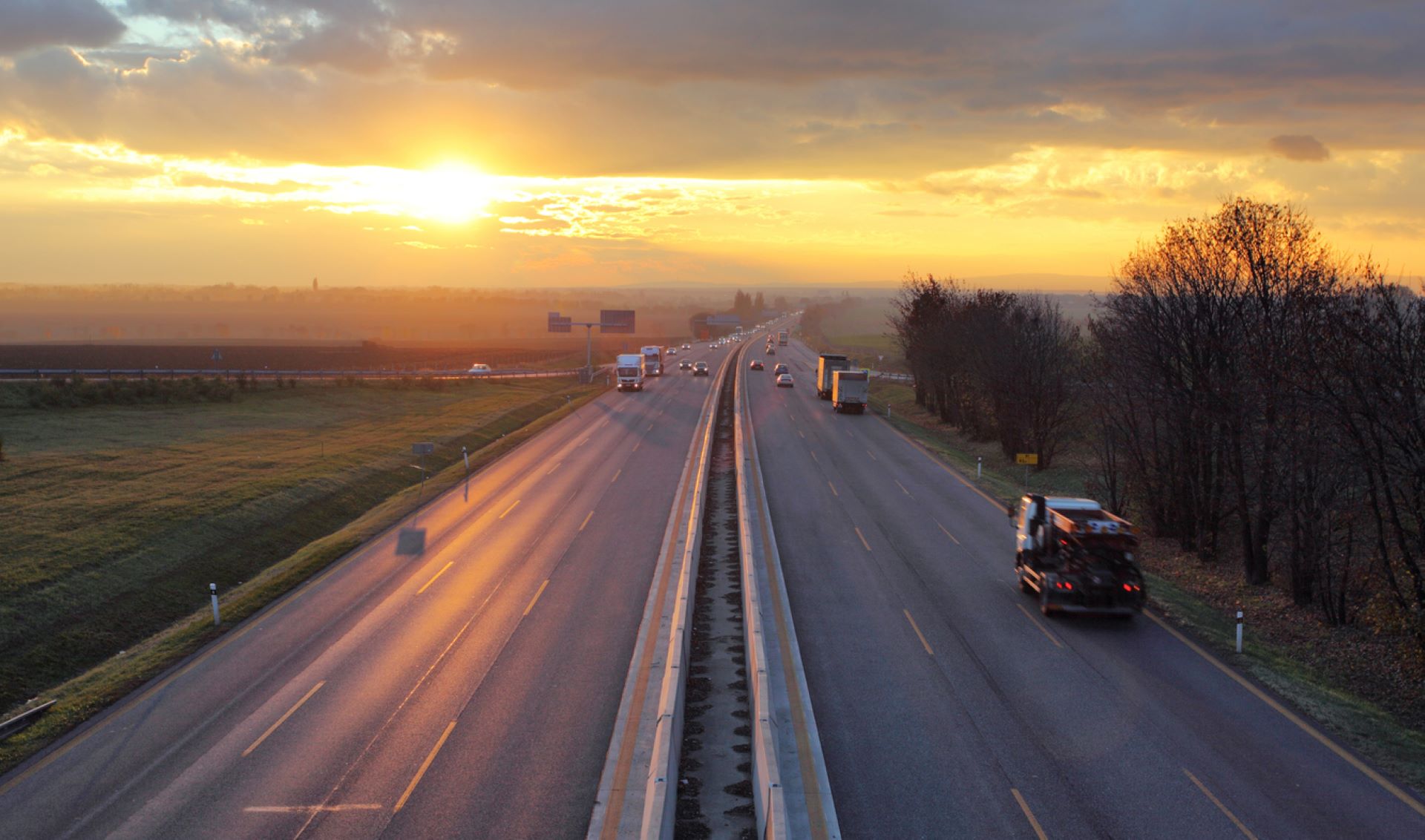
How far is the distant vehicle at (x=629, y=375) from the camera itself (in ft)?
270

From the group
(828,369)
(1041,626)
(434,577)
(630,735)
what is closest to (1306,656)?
(1041,626)

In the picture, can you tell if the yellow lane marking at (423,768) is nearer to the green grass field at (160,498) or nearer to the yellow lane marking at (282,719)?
the yellow lane marking at (282,719)

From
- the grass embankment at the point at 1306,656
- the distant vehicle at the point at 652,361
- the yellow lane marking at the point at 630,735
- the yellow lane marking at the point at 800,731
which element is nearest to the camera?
the yellow lane marking at the point at 800,731

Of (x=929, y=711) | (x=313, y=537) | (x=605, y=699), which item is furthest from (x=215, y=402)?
(x=929, y=711)

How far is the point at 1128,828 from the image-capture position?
41.8 feet

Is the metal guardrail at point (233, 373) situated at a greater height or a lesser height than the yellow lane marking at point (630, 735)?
greater

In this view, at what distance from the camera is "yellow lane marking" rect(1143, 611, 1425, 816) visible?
1381 centimetres

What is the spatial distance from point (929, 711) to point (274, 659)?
1391 cm

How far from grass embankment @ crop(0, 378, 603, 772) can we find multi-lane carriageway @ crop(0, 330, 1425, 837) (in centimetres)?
172

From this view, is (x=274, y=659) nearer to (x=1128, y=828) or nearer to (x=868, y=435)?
(x=1128, y=828)

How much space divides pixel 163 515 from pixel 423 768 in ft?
73.8

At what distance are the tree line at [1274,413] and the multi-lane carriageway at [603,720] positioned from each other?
5.39 metres

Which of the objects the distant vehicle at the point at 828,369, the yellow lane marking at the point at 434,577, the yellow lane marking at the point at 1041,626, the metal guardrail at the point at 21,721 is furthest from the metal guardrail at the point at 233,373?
the yellow lane marking at the point at 1041,626

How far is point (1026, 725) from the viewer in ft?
52.9
